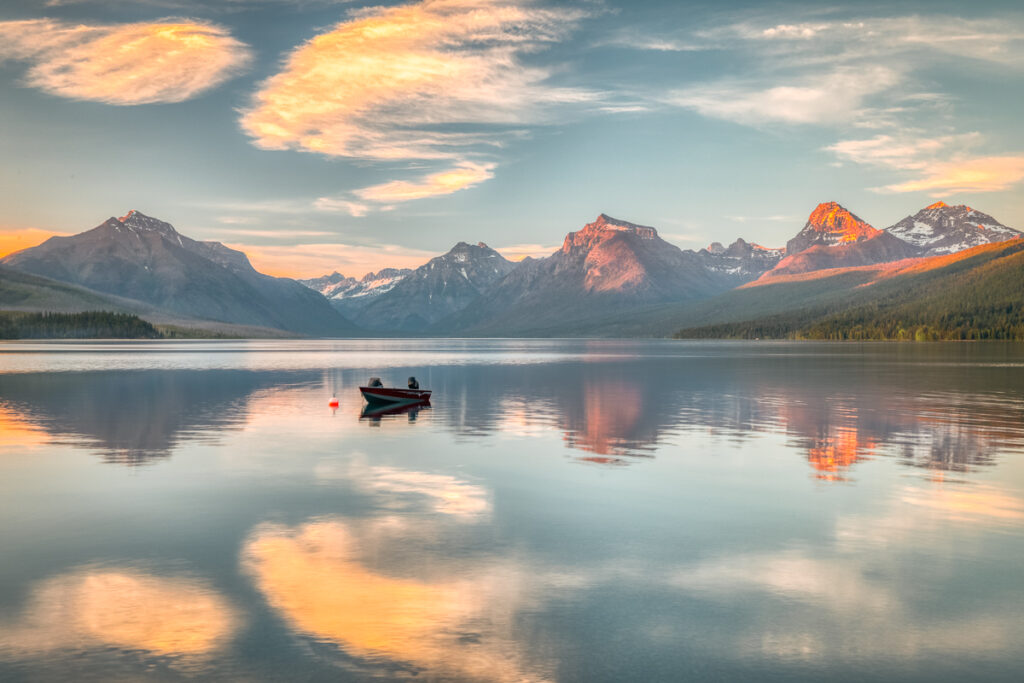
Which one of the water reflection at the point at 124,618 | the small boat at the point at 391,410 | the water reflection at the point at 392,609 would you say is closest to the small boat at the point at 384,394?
the small boat at the point at 391,410

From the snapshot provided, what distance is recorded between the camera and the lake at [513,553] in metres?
15.2

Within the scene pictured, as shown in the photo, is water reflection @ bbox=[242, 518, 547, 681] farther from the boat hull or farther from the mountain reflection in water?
the boat hull

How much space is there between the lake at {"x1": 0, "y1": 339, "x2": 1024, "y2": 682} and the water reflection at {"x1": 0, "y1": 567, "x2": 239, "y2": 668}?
→ 0.08 meters

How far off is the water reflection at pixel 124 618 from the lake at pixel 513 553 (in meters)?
0.08

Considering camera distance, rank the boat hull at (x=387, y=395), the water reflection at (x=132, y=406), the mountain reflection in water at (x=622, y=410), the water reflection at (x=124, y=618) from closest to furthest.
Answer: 1. the water reflection at (x=124, y=618)
2. the mountain reflection in water at (x=622, y=410)
3. the water reflection at (x=132, y=406)
4. the boat hull at (x=387, y=395)

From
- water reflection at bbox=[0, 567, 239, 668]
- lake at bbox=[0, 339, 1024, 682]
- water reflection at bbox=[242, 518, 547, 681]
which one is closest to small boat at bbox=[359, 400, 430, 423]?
lake at bbox=[0, 339, 1024, 682]

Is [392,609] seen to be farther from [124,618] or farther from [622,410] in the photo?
[622,410]

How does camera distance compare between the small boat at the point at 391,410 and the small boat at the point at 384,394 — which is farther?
the small boat at the point at 384,394

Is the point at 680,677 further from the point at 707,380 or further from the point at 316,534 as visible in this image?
the point at 707,380

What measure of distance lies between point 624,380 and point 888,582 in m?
84.4

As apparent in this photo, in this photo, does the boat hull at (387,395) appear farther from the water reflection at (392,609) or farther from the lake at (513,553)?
the water reflection at (392,609)

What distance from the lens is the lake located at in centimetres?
1525

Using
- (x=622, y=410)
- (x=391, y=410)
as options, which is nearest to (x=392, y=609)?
(x=622, y=410)

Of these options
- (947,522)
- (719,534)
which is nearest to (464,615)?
(719,534)
